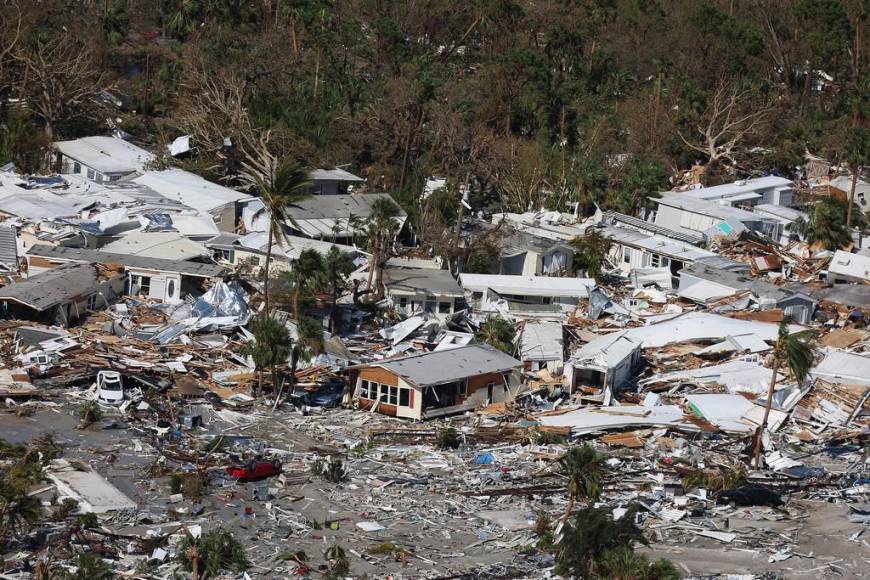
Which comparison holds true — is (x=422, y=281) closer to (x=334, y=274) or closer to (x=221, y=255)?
(x=334, y=274)

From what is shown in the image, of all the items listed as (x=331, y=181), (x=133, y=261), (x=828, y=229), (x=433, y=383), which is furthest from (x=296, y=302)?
(x=828, y=229)

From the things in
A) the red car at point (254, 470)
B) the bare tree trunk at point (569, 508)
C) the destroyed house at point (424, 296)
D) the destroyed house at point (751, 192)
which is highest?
the destroyed house at point (751, 192)

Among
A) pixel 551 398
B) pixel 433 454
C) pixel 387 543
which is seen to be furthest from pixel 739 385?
pixel 387 543

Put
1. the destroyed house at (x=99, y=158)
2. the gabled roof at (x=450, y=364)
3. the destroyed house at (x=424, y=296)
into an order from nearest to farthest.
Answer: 1. the gabled roof at (x=450, y=364)
2. the destroyed house at (x=424, y=296)
3. the destroyed house at (x=99, y=158)

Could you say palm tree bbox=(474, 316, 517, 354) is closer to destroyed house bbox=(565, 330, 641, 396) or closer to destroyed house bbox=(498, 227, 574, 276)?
destroyed house bbox=(565, 330, 641, 396)

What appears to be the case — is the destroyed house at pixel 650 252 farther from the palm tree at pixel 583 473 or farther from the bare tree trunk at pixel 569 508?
the palm tree at pixel 583 473

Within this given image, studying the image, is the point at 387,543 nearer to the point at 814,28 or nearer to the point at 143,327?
the point at 143,327

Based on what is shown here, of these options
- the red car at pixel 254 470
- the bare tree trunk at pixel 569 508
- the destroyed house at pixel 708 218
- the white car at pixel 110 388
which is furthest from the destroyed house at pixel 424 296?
the bare tree trunk at pixel 569 508

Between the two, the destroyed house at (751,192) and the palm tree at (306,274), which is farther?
the destroyed house at (751,192)
